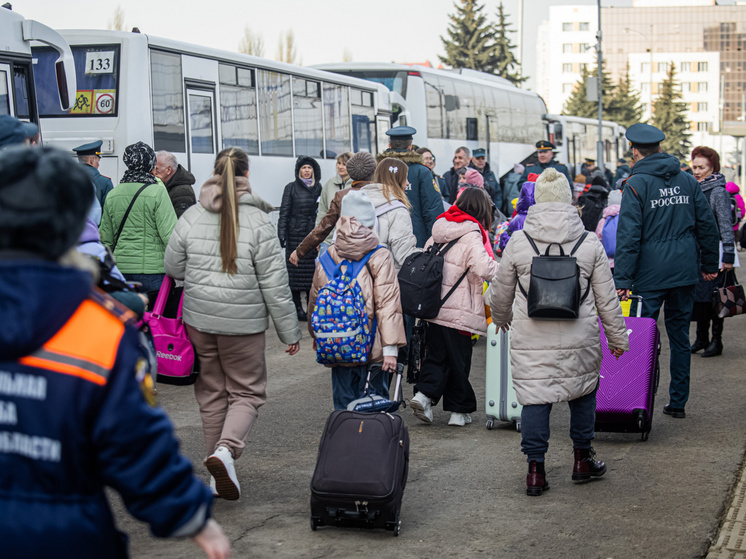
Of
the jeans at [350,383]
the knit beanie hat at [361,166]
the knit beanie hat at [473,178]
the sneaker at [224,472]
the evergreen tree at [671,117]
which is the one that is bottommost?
the sneaker at [224,472]

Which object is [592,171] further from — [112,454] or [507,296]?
[112,454]

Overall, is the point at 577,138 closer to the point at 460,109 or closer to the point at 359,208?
the point at 460,109

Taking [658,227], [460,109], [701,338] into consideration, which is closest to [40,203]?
[658,227]

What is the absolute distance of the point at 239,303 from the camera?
530 centimetres

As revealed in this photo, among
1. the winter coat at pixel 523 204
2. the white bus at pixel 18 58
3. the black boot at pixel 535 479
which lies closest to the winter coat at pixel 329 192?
the winter coat at pixel 523 204

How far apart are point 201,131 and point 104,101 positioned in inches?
65.7

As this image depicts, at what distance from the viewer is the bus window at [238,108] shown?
14.0 meters

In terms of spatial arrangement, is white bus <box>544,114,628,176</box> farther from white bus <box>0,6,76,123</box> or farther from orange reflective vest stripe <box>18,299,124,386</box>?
orange reflective vest stripe <box>18,299,124,386</box>

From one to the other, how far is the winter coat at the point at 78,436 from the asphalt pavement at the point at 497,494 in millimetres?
2573

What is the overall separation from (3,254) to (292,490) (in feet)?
12.6

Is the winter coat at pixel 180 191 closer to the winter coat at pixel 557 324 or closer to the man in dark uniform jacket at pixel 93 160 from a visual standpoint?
the man in dark uniform jacket at pixel 93 160

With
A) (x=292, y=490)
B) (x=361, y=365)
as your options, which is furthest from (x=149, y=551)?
(x=361, y=365)

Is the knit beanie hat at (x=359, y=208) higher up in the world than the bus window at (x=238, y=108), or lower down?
lower down

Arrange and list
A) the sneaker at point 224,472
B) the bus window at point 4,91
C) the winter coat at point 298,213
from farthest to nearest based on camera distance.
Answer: the winter coat at point 298,213 → the bus window at point 4,91 → the sneaker at point 224,472
